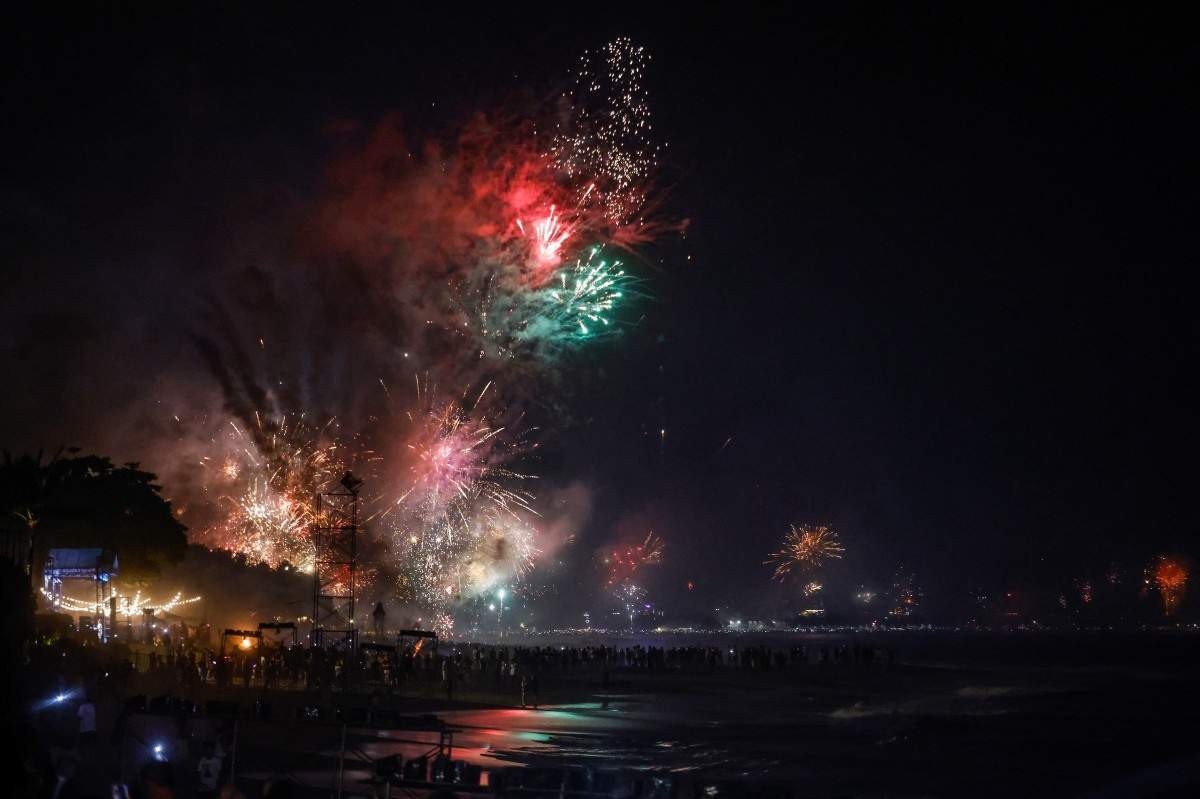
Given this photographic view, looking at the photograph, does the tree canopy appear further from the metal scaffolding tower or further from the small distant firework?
the small distant firework

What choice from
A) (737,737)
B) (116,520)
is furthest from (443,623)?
(737,737)

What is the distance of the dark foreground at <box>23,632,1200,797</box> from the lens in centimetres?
1717

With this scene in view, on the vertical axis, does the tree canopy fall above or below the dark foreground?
above

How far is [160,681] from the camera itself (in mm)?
33125

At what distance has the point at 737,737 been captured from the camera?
28828 mm

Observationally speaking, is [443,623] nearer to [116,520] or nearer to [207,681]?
[116,520]

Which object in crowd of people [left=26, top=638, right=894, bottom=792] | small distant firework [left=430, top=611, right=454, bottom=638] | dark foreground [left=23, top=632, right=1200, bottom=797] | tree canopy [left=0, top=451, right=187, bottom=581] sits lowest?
dark foreground [left=23, top=632, right=1200, bottom=797]

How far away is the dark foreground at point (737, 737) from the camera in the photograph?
676 inches

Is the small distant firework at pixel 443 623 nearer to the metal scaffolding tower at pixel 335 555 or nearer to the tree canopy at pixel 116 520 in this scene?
the metal scaffolding tower at pixel 335 555

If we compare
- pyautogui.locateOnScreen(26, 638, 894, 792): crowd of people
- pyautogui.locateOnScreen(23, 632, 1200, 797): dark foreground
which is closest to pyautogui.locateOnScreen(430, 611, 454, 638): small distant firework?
pyautogui.locateOnScreen(26, 638, 894, 792): crowd of people

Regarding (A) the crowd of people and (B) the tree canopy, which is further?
(B) the tree canopy

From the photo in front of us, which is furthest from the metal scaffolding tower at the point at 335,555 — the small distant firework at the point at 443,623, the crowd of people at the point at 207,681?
the small distant firework at the point at 443,623

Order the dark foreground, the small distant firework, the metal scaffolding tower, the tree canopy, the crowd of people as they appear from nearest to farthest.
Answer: the crowd of people < the dark foreground < the metal scaffolding tower < the tree canopy < the small distant firework

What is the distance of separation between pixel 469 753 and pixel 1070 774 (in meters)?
13.9
